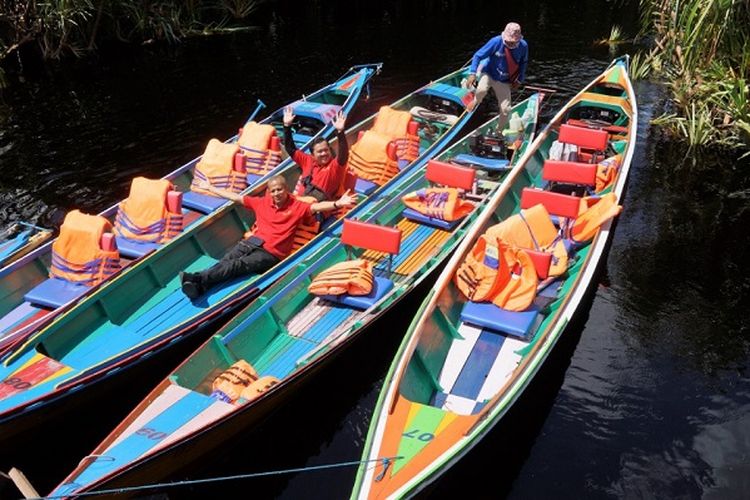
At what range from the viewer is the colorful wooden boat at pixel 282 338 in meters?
6.98

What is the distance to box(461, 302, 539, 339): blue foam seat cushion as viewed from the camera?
8797mm

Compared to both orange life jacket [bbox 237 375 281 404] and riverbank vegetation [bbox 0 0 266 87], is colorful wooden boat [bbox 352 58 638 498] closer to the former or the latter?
orange life jacket [bbox 237 375 281 404]

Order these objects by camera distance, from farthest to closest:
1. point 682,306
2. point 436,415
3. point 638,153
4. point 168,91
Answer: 1. point 168,91
2. point 638,153
3. point 682,306
4. point 436,415

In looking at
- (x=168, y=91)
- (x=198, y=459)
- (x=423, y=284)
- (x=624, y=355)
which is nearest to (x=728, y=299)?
(x=624, y=355)

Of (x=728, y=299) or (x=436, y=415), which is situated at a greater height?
(x=436, y=415)

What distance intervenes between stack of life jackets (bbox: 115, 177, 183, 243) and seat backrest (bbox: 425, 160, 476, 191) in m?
4.15

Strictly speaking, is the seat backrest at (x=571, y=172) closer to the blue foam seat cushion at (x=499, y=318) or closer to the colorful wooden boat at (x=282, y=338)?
the colorful wooden boat at (x=282, y=338)

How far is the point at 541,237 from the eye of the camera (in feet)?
33.6

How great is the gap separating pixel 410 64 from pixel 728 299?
14.1 metres

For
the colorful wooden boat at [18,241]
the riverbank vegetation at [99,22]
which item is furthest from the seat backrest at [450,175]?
the riverbank vegetation at [99,22]

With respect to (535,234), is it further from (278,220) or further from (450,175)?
(278,220)

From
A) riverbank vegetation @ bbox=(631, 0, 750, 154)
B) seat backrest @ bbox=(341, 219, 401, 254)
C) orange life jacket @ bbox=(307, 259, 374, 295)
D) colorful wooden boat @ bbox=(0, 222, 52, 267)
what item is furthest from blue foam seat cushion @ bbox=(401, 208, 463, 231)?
riverbank vegetation @ bbox=(631, 0, 750, 154)

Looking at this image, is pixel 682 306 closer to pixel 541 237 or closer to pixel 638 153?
pixel 541 237

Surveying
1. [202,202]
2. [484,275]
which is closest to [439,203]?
[484,275]
